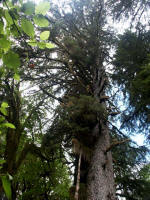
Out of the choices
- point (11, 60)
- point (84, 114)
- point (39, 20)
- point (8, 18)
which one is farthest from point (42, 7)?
point (84, 114)

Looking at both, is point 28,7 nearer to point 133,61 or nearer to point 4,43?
point 4,43

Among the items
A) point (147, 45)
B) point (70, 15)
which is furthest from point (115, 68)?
point (70, 15)

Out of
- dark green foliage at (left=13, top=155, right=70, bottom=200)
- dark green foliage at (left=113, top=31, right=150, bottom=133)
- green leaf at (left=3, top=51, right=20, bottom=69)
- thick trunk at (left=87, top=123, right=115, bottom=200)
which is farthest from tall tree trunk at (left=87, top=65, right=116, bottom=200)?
green leaf at (left=3, top=51, right=20, bottom=69)

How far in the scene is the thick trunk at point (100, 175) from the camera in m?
3.16

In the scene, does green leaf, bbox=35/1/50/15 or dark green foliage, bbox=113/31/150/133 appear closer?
green leaf, bbox=35/1/50/15

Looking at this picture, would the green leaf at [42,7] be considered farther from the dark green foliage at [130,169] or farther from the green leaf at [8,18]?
the dark green foliage at [130,169]

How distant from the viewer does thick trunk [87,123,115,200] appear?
316 centimetres

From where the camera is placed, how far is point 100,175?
3430 millimetres

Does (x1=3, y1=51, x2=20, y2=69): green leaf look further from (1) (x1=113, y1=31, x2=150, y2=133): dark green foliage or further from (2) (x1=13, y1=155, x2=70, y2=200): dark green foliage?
(2) (x1=13, y1=155, x2=70, y2=200): dark green foliage

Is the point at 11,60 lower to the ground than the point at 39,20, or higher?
lower

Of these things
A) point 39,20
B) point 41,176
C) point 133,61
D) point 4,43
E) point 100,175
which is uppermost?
Result: point 133,61

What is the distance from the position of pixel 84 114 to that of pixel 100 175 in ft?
4.45

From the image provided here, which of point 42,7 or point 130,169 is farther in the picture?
point 130,169

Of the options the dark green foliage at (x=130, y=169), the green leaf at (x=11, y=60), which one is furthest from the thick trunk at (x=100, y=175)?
the green leaf at (x=11, y=60)
